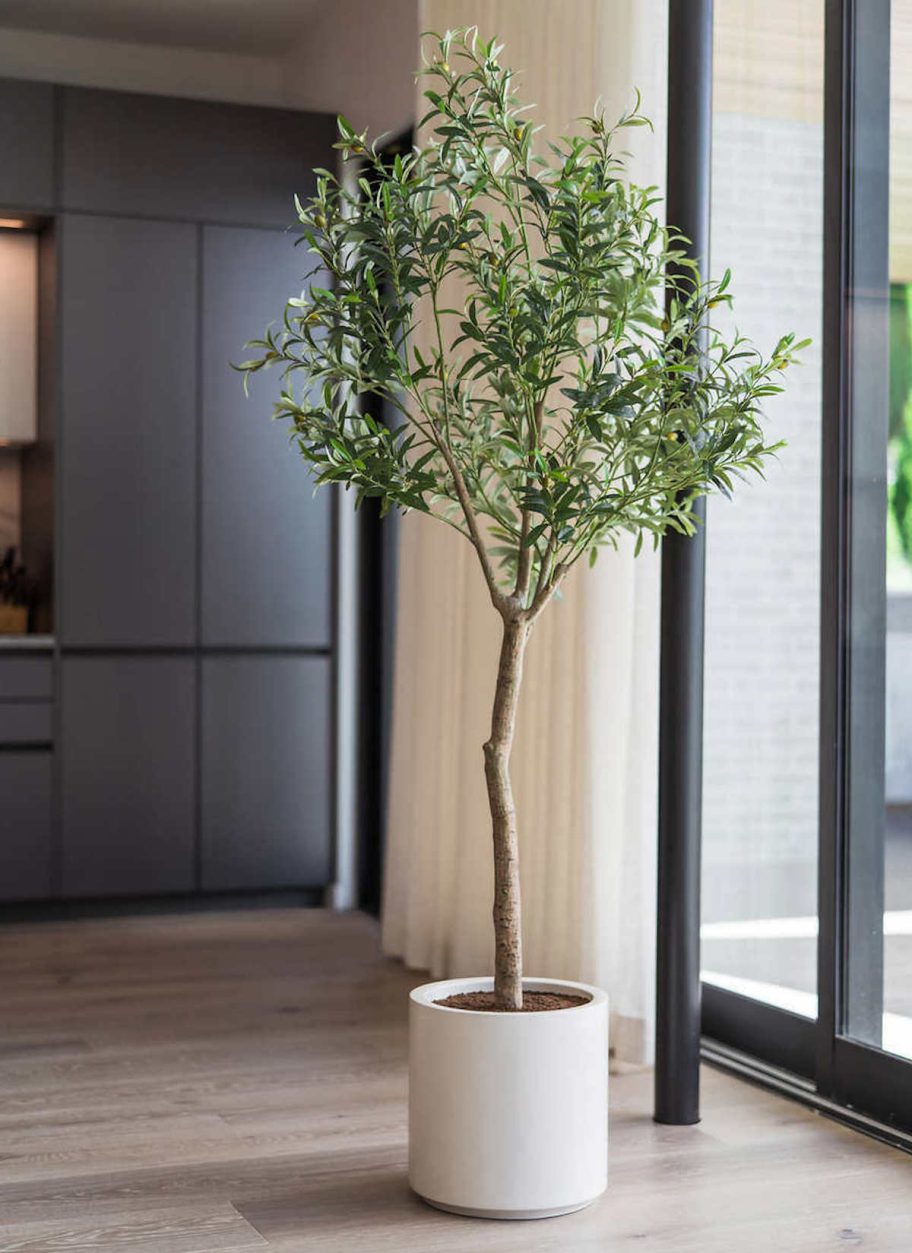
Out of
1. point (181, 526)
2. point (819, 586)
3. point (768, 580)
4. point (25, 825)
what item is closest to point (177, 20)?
point (181, 526)

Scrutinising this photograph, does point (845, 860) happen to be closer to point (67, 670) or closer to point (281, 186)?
point (67, 670)

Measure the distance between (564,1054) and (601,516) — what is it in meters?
0.86

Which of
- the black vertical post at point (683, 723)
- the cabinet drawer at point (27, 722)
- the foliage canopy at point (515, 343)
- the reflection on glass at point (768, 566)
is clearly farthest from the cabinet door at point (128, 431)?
the foliage canopy at point (515, 343)

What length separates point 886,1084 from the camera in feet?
10.1

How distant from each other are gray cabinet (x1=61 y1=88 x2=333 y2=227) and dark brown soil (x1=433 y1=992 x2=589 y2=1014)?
128 inches

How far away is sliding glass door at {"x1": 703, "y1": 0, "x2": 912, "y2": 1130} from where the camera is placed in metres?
3.13

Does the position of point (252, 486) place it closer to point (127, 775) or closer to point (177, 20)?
point (127, 775)

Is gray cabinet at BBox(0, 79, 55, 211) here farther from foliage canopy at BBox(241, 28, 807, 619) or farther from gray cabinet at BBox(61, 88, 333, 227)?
foliage canopy at BBox(241, 28, 807, 619)

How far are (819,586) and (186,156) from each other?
283cm

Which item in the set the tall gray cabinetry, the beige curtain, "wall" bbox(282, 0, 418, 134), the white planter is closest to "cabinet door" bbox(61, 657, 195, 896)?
the tall gray cabinetry

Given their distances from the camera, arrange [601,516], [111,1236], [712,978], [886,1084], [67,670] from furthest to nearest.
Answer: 1. [67,670]
2. [712,978]
3. [886,1084]
4. [601,516]
5. [111,1236]

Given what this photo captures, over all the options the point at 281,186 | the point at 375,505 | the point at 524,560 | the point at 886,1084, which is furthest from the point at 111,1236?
the point at 281,186

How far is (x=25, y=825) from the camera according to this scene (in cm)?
507

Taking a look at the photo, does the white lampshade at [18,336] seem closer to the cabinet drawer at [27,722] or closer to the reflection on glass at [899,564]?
the cabinet drawer at [27,722]
